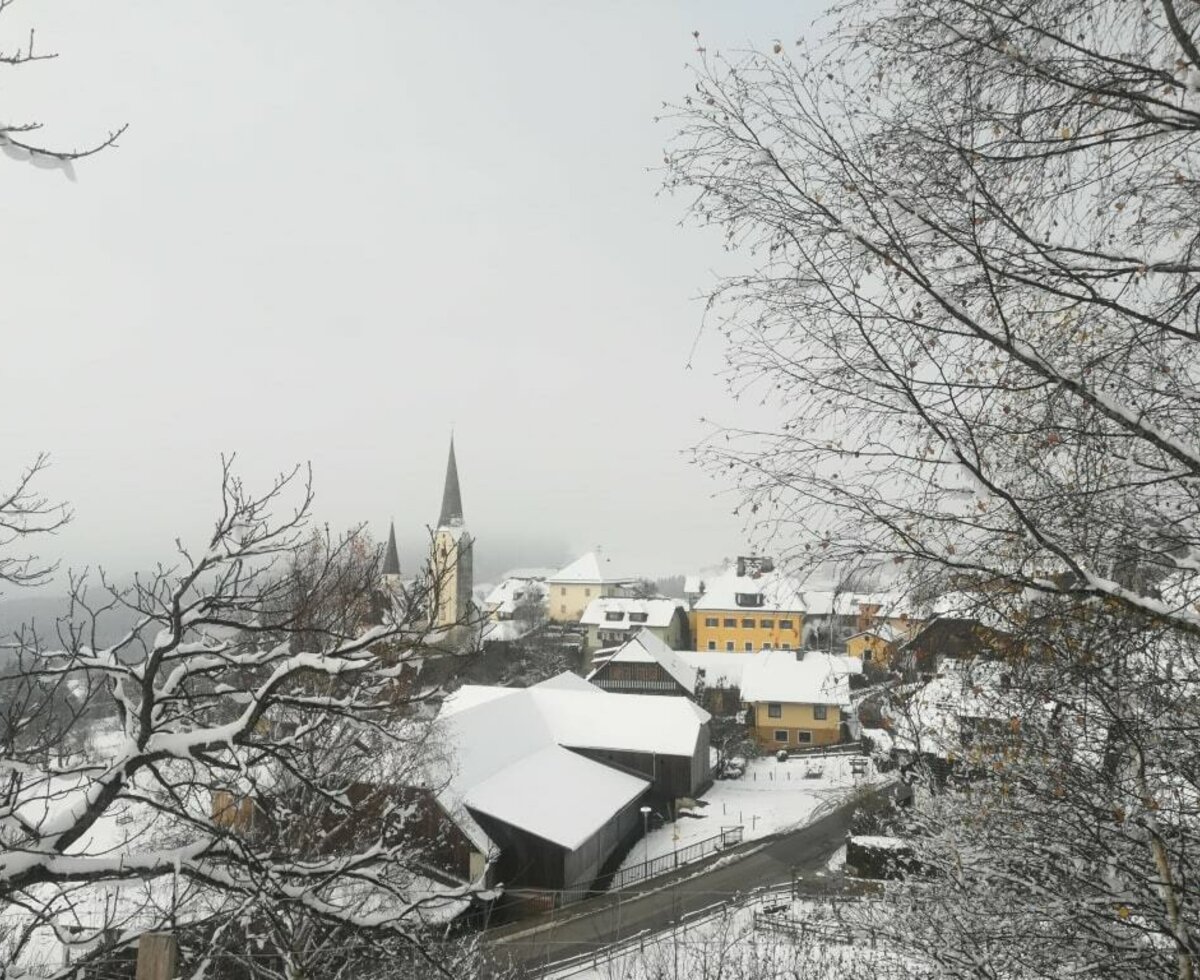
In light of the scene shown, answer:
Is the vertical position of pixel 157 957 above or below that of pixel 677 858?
above

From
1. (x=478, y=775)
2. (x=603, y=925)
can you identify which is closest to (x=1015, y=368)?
(x=603, y=925)

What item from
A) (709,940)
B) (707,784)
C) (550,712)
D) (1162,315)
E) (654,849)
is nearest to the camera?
(1162,315)

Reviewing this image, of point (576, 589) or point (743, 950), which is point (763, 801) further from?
point (576, 589)

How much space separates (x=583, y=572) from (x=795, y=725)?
180ft

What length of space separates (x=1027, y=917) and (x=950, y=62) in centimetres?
462

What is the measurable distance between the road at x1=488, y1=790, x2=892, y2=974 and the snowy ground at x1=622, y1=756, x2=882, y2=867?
1218 mm

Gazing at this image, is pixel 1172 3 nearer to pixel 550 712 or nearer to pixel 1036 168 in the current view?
pixel 1036 168

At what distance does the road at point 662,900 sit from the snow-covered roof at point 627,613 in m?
36.0

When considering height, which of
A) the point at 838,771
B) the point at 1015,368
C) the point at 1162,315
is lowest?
the point at 838,771

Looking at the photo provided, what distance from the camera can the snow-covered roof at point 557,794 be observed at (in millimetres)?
21578

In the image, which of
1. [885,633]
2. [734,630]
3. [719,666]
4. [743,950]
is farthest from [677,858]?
[734,630]

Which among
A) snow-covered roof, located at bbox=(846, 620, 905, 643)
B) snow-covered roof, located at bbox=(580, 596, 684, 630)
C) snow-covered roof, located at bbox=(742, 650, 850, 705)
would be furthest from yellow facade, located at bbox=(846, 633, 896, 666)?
snow-covered roof, located at bbox=(580, 596, 684, 630)

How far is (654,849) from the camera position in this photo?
26.3 m

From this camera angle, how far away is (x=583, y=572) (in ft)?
309
